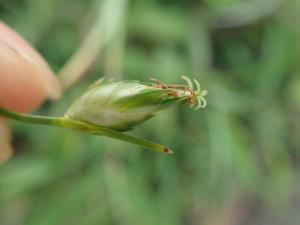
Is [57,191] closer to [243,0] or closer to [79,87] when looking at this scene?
[79,87]

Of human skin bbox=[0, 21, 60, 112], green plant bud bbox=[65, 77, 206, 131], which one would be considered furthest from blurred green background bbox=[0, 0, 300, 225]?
green plant bud bbox=[65, 77, 206, 131]

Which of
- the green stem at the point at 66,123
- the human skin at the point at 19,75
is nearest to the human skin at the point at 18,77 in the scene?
the human skin at the point at 19,75

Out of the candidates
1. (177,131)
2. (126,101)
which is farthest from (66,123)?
(177,131)

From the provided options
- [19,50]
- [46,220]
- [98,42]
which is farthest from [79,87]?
[19,50]

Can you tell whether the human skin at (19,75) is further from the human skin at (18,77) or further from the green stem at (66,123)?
the green stem at (66,123)

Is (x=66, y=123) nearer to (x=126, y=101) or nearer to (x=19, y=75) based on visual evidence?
(x=126, y=101)

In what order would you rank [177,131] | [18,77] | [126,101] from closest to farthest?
[126,101]
[18,77]
[177,131]
